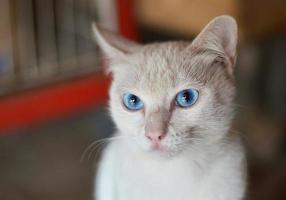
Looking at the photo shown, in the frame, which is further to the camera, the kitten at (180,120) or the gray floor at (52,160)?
the gray floor at (52,160)

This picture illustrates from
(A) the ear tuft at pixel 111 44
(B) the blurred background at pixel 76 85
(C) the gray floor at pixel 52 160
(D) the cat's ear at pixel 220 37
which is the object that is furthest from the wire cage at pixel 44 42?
(D) the cat's ear at pixel 220 37

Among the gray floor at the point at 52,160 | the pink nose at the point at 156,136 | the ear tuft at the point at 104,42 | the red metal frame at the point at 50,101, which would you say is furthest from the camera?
the red metal frame at the point at 50,101

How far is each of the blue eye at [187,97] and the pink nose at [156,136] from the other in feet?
0.21

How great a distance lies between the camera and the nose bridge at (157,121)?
35.6 inches

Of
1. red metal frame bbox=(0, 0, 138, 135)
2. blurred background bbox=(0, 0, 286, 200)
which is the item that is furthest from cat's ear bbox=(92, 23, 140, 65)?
red metal frame bbox=(0, 0, 138, 135)

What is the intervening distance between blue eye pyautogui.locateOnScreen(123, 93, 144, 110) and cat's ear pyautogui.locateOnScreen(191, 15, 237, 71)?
0.43 ft

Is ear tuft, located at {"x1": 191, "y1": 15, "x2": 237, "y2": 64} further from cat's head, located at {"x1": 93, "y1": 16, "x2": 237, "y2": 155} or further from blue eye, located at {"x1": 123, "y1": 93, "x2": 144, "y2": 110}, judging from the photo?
blue eye, located at {"x1": 123, "y1": 93, "x2": 144, "y2": 110}

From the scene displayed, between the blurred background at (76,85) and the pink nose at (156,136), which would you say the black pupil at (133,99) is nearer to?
the pink nose at (156,136)

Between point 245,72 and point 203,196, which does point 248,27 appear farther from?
point 203,196

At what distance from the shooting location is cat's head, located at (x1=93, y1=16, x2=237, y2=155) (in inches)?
36.3

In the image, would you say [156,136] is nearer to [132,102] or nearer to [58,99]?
[132,102]

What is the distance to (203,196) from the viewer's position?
0.96m

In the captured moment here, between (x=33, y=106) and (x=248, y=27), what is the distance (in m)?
0.72

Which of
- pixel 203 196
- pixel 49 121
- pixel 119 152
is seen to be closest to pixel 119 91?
pixel 119 152
